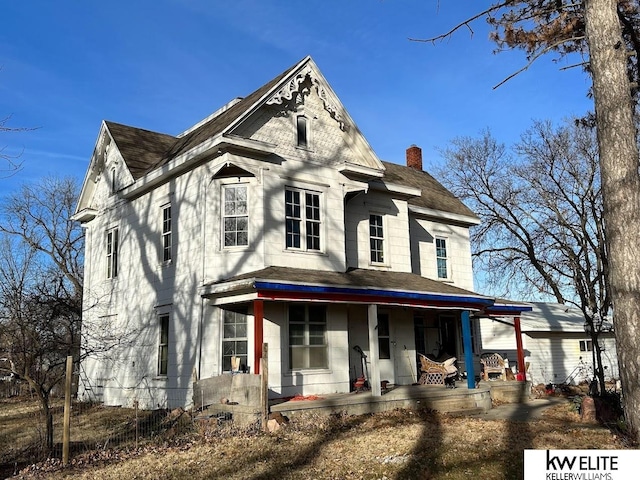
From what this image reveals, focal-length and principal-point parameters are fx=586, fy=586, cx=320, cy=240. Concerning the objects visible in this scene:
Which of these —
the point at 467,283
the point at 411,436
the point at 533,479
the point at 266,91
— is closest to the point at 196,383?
the point at 411,436

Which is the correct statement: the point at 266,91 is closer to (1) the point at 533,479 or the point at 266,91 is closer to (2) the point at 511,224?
(1) the point at 533,479

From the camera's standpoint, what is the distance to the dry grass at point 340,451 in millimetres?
8406

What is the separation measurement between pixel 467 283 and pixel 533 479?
2000 cm

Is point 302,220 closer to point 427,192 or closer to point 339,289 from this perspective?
Answer: point 339,289

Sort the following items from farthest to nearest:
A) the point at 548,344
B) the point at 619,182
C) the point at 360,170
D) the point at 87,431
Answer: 1. the point at 548,344
2. the point at 360,170
3. the point at 87,431
4. the point at 619,182

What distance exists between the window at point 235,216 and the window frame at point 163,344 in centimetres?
301

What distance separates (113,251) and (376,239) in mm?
8772

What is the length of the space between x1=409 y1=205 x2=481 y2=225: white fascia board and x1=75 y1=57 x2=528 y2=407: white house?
38cm

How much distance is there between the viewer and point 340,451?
971 centimetres

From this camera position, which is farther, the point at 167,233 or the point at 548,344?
the point at 548,344

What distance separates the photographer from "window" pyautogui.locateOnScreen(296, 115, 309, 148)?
1709 centimetres

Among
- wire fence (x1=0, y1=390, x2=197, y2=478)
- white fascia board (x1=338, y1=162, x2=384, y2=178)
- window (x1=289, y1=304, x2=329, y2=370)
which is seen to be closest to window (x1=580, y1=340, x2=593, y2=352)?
white fascia board (x1=338, y1=162, x2=384, y2=178)

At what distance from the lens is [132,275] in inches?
722

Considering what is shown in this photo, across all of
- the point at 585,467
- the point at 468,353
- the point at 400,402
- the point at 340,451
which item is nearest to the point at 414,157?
the point at 468,353
